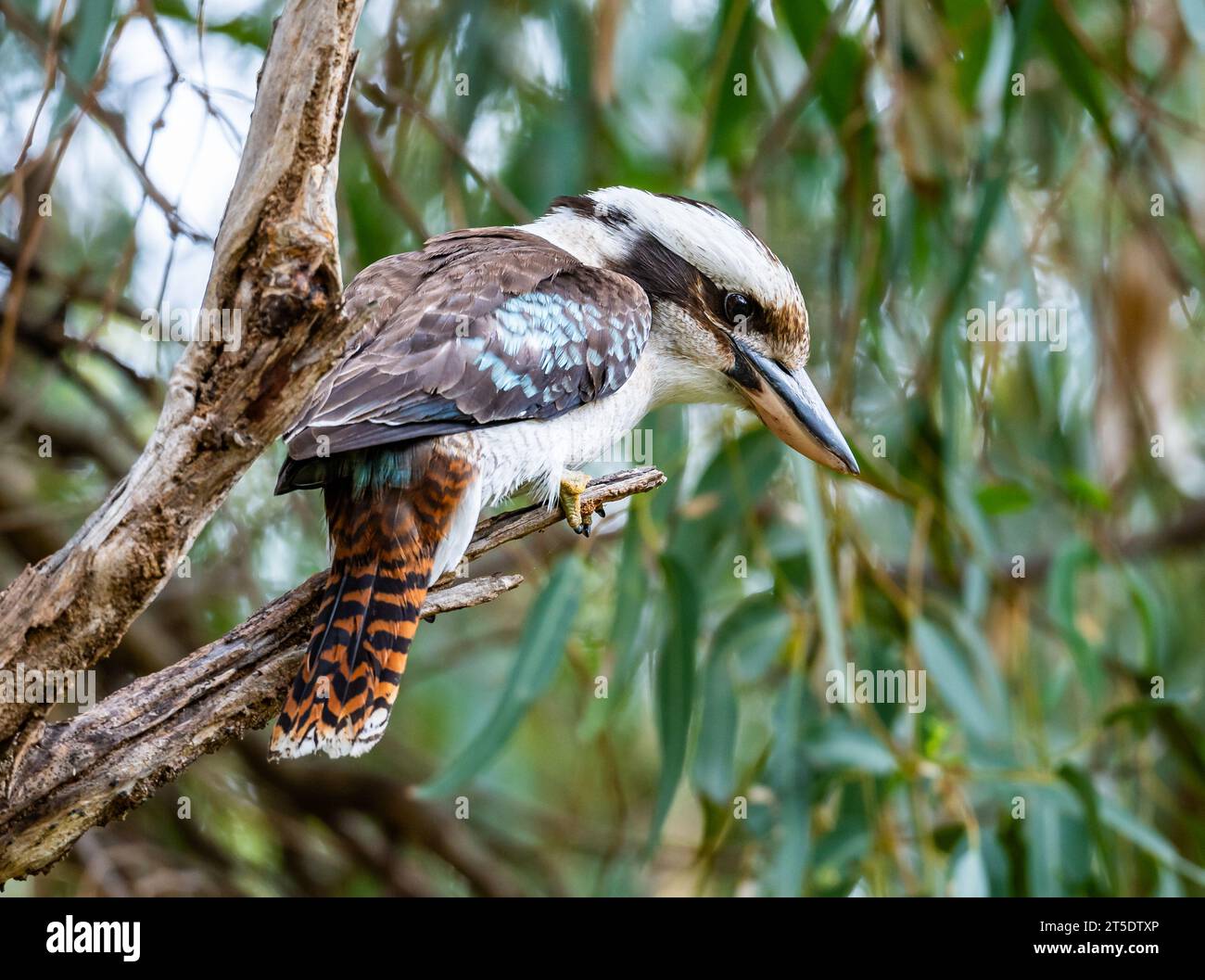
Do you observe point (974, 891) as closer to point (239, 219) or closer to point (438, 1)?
point (239, 219)

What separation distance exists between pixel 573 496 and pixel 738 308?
1.53 ft

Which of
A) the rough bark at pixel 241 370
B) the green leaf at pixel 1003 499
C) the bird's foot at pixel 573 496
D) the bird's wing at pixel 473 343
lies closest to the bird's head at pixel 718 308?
the bird's wing at pixel 473 343

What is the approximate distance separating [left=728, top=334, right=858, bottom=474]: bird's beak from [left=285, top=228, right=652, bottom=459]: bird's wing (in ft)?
0.59

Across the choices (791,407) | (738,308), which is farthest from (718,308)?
(791,407)

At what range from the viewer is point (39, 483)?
3246 millimetres

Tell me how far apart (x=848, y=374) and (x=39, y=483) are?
1956 millimetres

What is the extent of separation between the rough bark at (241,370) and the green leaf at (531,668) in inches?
37.4

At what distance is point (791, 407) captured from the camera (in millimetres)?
2062

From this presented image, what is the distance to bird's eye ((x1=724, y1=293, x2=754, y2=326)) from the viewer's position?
2098 millimetres

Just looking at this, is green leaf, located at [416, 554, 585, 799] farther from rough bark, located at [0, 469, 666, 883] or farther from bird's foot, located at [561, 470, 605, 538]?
rough bark, located at [0, 469, 666, 883]

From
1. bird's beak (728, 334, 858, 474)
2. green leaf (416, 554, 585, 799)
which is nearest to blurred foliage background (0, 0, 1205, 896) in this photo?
green leaf (416, 554, 585, 799)

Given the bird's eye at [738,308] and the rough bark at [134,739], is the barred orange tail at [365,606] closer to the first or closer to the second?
the rough bark at [134,739]

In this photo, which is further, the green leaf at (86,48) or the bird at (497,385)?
the green leaf at (86,48)

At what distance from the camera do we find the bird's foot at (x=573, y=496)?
6.04 ft
